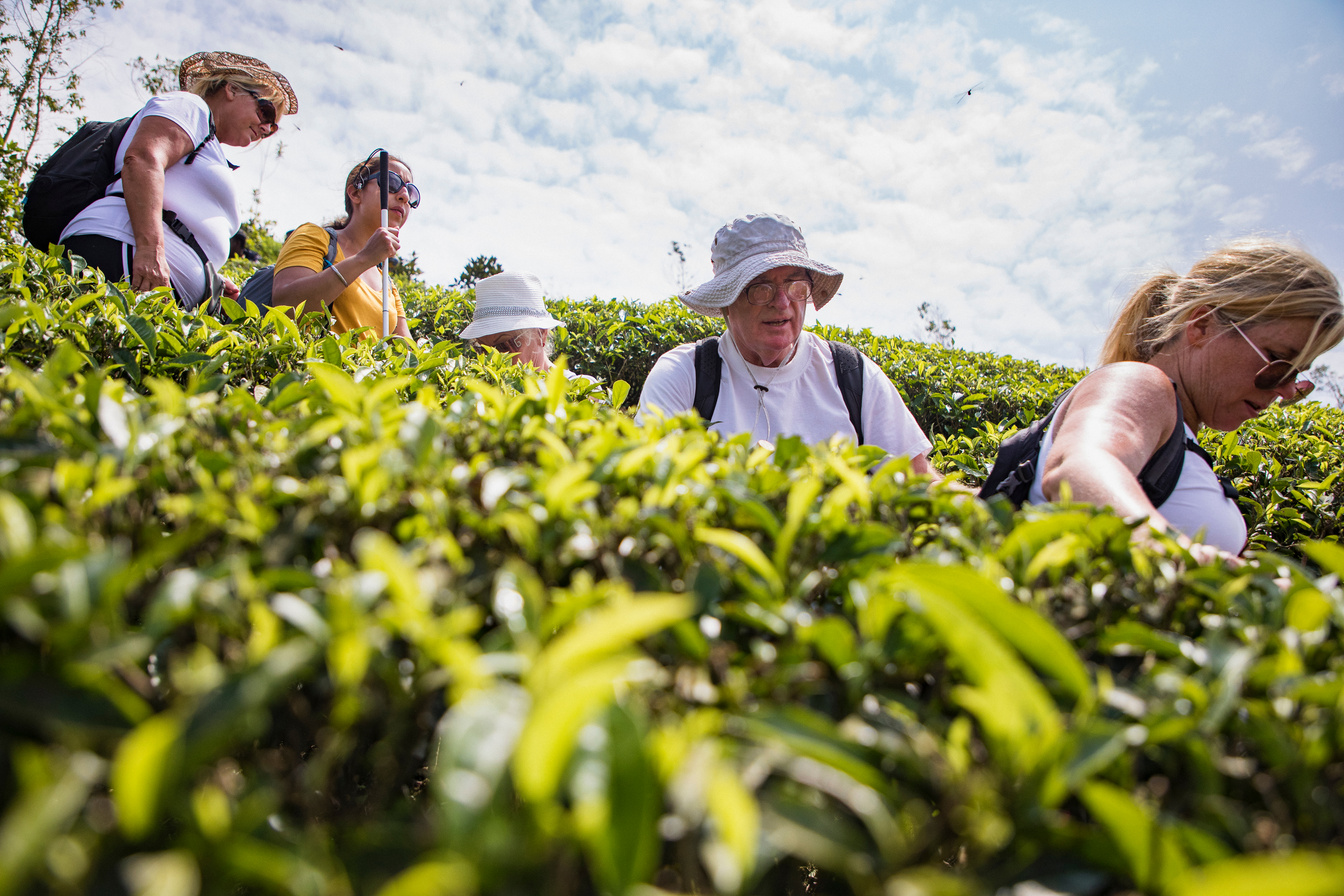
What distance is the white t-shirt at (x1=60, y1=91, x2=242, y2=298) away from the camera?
341 cm

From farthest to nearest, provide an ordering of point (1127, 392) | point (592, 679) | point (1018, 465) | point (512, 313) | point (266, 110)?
point (512, 313) → point (266, 110) → point (1018, 465) → point (1127, 392) → point (592, 679)

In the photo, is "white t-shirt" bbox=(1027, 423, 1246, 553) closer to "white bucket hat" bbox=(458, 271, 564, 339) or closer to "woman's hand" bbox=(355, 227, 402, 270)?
"white bucket hat" bbox=(458, 271, 564, 339)

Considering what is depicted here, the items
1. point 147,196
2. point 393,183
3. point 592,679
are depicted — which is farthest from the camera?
point 393,183

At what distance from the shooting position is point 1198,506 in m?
2.64

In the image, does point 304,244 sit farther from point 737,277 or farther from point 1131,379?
point 1131,379

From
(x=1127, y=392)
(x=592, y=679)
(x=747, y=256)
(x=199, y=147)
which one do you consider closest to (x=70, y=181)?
(x=199, y=147)

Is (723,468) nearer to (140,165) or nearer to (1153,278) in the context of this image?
(1153,278)

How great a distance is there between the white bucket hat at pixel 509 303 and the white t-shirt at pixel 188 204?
1.71 m

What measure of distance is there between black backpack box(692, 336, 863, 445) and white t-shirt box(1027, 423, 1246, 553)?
1233 millimetres

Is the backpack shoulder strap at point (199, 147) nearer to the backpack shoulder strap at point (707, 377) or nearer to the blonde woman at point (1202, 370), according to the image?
the backpack shoulder strap at point (707, 377)

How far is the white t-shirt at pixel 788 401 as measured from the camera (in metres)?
3.81

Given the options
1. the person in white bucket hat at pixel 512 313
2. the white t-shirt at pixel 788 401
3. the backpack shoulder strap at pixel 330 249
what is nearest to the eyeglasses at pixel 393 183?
the backpack shoulder strap at pixel 330 249

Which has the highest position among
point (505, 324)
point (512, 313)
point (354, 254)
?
point (354, 254)

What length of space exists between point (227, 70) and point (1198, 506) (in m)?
5.34
